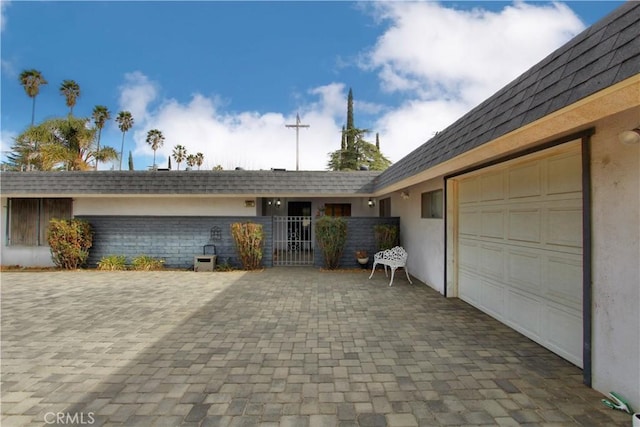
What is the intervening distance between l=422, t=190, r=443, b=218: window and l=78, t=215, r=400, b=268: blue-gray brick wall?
225 cm

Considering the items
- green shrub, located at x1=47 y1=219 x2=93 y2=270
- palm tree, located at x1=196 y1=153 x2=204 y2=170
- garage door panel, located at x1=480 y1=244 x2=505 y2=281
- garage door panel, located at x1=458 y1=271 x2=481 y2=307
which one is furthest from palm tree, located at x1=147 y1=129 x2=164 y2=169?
garage door panel, located at x1=480 y1=244 x2=505 y2=281

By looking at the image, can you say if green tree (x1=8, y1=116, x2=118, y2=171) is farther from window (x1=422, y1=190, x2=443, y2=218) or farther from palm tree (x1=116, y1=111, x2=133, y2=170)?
window (x1=422, y1=190, x2=443, y2=218)

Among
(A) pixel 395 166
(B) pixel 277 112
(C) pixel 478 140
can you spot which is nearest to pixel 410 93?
(B) pixel 277 112

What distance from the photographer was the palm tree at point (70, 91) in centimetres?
2281

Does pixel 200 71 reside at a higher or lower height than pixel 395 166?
higher

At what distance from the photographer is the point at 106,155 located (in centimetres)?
1902

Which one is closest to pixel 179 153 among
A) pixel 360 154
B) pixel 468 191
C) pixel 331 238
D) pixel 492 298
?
pixel 360 154

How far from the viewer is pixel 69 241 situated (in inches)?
364

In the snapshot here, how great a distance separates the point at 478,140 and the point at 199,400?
4.14m

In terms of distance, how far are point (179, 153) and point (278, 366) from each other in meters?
35.4

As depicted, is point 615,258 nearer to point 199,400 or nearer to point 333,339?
point 333,339

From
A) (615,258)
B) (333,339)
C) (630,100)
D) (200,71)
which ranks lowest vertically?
(333,339)

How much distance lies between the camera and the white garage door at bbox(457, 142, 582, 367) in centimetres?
325

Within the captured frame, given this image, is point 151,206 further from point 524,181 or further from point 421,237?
point 524,181
